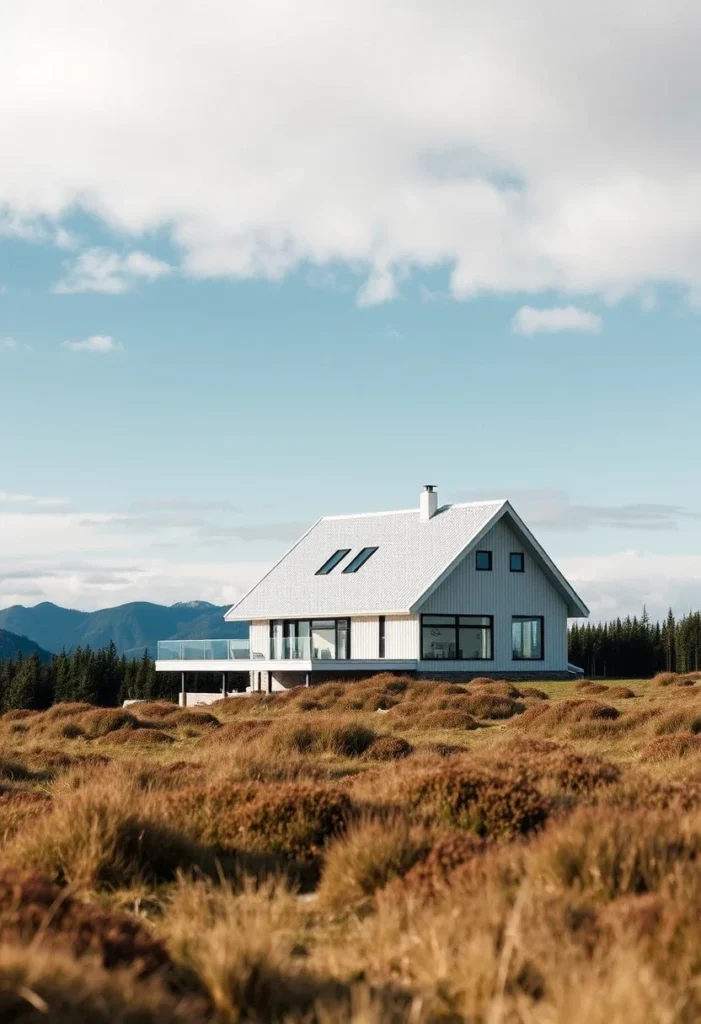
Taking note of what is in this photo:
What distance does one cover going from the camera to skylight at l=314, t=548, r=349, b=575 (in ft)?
142

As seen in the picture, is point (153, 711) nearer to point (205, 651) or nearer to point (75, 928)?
point (205, 651)

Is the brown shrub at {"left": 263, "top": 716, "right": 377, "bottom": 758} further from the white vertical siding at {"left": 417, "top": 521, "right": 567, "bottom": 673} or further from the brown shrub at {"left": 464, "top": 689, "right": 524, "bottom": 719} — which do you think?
the white vertical siding at {"left": 417, "top": 521, "right": 567, "bottom": 673}

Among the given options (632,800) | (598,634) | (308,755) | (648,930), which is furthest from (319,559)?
(648,930)

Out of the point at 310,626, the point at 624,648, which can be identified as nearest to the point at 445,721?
the point at 310,626

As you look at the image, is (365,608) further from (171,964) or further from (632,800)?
(171,964)

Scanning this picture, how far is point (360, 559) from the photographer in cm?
4247

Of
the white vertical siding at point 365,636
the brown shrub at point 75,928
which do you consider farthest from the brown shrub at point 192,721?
the brown shrub at point 75,928

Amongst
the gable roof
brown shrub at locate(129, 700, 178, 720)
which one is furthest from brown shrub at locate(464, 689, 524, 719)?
the gable roof

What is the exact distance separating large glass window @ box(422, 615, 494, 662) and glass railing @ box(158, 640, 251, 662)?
652cm

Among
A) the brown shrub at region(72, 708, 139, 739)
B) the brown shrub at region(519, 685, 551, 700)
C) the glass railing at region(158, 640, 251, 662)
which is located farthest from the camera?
the glass railing at region(158, 640, 251, 662)

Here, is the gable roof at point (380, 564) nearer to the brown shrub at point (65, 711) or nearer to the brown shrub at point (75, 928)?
the brown shrub at point (65, 711)

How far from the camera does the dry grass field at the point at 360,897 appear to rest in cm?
425

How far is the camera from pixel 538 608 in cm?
4166

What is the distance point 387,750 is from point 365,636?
23935 millimetres
